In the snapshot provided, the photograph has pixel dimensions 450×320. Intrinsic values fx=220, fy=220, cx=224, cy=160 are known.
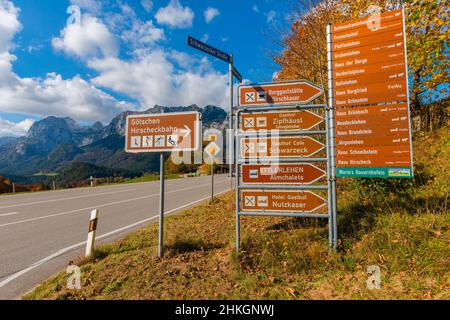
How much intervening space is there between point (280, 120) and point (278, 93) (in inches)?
19.2

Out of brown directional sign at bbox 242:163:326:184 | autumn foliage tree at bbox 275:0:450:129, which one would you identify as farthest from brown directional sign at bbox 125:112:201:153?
autumn foliage tree at bbox 275:0:450:129

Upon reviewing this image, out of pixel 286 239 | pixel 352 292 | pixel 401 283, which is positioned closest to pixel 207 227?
pixel 286 239

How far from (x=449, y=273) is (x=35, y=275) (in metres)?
5.76

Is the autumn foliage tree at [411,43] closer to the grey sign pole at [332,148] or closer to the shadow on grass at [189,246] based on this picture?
the grey sign pole at [332,148]

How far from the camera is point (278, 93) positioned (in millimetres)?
3936

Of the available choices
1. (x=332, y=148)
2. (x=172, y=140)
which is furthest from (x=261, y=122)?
(x=172, y=140)

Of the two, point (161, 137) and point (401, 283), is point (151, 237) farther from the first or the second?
point (401, 283)

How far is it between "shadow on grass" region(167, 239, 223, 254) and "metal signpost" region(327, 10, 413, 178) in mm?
2635

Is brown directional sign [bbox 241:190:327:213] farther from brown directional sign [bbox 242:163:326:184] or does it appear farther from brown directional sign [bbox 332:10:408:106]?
brown directional sign [bbox 332:10:408:106]

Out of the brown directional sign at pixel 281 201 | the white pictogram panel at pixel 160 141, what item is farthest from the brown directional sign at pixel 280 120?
the white pictogram panel at pixel 160 141

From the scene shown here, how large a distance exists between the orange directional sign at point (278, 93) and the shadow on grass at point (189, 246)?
8.82ft

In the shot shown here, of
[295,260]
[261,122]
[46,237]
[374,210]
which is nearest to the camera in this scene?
[295,260]

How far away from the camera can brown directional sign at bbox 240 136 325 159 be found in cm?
377

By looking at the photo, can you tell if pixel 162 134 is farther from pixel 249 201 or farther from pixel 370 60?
pixel 370 60
